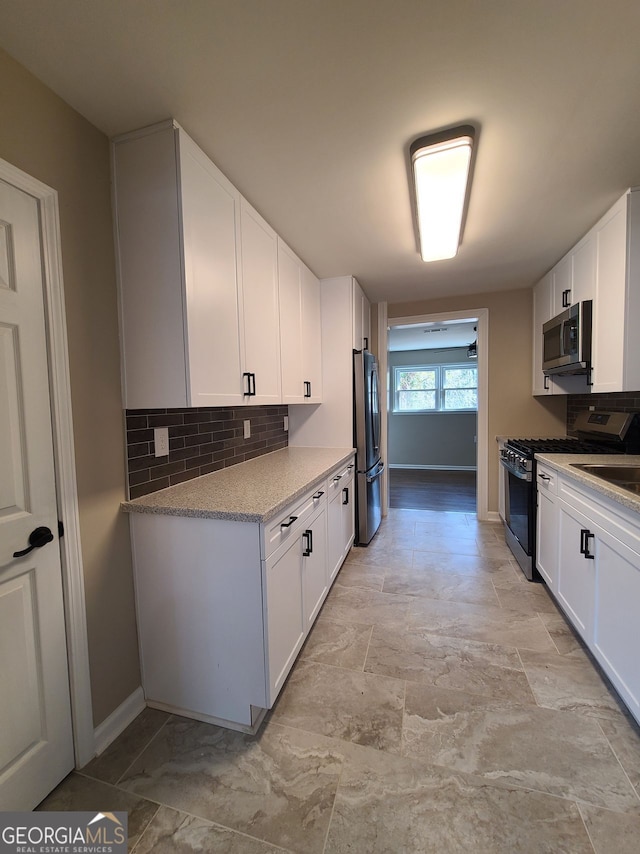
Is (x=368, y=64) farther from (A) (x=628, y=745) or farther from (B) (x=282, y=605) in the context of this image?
(A) (x=628, y=745)

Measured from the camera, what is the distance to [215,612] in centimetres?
141

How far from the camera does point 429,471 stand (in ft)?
22.2

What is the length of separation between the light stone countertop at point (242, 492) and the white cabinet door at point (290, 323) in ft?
1.69

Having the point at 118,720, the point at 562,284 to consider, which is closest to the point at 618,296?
the point at 562,284

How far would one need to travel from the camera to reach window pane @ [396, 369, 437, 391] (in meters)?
7.02

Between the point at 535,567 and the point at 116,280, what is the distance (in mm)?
3109

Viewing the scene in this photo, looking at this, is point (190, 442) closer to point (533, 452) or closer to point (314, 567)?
point (314, 567)

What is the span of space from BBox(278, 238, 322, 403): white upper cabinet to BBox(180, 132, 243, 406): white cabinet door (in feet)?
2.00

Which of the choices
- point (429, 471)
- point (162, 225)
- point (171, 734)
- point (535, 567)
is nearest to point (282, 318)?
point (162, 225)

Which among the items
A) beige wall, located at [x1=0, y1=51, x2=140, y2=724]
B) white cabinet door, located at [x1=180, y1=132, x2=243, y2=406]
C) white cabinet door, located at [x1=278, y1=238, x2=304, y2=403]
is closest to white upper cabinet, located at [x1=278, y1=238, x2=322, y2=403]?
white cabinet door, located at [x1=278, y1=238, x2=304, y2=403]

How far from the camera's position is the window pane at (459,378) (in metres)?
6.77

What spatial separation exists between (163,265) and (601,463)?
2.55m

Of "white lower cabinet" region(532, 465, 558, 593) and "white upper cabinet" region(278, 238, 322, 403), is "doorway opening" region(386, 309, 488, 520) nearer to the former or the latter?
"white upper cabinet" region(278, 238, 322, 403)

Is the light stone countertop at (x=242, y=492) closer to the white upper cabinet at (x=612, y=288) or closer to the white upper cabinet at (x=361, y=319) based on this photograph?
the white upper cabinet at (x=361, y=319)
